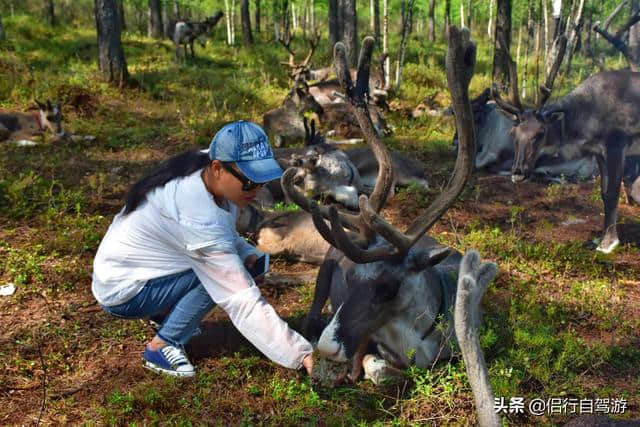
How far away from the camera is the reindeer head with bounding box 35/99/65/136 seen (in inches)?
426

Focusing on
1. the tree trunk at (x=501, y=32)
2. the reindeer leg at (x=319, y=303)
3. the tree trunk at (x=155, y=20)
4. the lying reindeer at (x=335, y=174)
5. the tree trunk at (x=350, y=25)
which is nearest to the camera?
the reindeer leg at (x=319, y=303)

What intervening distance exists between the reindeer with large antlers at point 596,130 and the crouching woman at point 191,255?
14.4 feet

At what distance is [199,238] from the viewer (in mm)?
3375

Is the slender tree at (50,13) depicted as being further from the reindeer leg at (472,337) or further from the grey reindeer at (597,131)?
the reindeer leg at (472,337)

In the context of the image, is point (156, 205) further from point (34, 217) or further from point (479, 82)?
point (479, 82)

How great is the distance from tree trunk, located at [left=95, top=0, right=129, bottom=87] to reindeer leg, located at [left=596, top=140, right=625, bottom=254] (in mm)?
11202

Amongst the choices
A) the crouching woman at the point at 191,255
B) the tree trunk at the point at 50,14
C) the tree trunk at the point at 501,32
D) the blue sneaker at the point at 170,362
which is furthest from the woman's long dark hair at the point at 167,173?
the tree trunk at the point at 50,14

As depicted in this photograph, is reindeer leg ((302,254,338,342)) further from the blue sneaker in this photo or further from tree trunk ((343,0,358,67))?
tree trunk ((343,0,358,67))

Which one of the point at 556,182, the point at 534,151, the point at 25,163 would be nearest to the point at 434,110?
the point at 556,182

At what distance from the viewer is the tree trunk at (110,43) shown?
13945mm

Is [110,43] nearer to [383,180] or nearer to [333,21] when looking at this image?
[333,21]

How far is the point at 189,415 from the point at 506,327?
249cm

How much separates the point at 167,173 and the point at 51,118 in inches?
331

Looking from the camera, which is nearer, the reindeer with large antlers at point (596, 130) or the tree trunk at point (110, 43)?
the reindeer with large antlers at point (596, 130)
